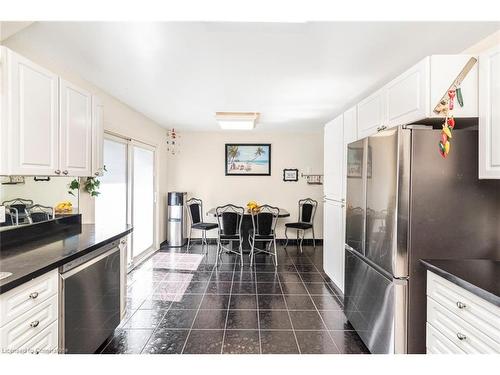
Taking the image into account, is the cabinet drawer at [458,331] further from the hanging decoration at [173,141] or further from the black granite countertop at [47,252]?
the hanging decoration at [173,141]

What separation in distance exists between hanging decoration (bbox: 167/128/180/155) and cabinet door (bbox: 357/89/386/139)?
378 cm

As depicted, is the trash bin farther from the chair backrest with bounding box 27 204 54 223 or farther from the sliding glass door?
the chair backrest with bounding box 27 204 54 223

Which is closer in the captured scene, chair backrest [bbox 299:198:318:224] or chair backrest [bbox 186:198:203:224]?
chair backrest [bbox 186:198:203:224]

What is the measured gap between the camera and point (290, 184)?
536 centimetres

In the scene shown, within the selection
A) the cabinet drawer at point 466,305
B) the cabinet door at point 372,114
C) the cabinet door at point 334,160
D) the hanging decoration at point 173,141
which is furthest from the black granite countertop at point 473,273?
the hanging decoration at point 173,141

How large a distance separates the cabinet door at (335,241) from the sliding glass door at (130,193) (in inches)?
91.9

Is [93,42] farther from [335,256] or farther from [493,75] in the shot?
[335,256]

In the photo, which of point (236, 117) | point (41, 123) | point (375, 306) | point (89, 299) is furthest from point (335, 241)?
point (41, 123)

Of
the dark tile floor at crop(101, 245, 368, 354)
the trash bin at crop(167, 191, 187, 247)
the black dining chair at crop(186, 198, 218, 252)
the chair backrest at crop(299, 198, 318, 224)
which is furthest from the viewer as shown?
the chair backrest at crop(299, 198, 318, 224)

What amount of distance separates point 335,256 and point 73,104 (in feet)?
9.78

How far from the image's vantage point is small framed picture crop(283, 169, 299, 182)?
17.6ft

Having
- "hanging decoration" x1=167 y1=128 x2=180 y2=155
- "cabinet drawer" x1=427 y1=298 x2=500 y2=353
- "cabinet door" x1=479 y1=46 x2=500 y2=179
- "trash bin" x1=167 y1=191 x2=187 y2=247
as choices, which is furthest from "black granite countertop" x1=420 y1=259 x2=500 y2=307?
"hanging decoration" x1=167 y1=128 x2=180 y2=155

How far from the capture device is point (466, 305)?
119 cm

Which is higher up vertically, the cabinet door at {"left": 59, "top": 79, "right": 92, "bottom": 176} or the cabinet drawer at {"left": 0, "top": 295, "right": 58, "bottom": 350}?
the cabinet door at {"left": 59, "top": 79, "right": 92, "bottom": 176}
